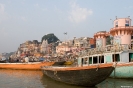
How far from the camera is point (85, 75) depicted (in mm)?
13344

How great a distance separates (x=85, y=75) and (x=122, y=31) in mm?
14058

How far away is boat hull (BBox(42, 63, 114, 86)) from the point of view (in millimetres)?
12727

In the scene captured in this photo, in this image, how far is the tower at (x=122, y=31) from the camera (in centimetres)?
2458

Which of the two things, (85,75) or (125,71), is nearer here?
(85,75)

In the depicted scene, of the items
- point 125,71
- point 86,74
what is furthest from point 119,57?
point 86,74

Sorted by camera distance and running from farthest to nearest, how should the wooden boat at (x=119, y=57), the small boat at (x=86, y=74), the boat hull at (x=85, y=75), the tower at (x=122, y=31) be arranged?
the tower at (x=122, y=31), the wooden boat at (x=119, y=57), the boat hull at (x=85, y=75), the small boat at (x=86, y=74)

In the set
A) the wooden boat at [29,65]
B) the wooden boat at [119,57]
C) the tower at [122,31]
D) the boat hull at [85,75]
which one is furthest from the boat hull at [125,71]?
the wooden boat at [29,65]

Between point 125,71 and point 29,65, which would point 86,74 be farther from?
point 29,65

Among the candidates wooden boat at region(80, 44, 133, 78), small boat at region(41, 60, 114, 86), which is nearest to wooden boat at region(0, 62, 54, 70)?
wooden boat at region(80, 44, 133, 78)

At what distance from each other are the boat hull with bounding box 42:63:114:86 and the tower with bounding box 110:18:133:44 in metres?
12.6

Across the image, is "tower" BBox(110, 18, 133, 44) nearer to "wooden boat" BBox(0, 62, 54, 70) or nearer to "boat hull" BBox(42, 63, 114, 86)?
"boat hull" BBox(42, 63, 114, 86)

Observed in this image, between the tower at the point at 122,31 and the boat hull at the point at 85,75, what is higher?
the tower at the point at 122,31

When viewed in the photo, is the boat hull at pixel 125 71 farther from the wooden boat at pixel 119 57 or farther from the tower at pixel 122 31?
the tower at pixel 122 31

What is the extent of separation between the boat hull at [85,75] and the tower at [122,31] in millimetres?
12614
